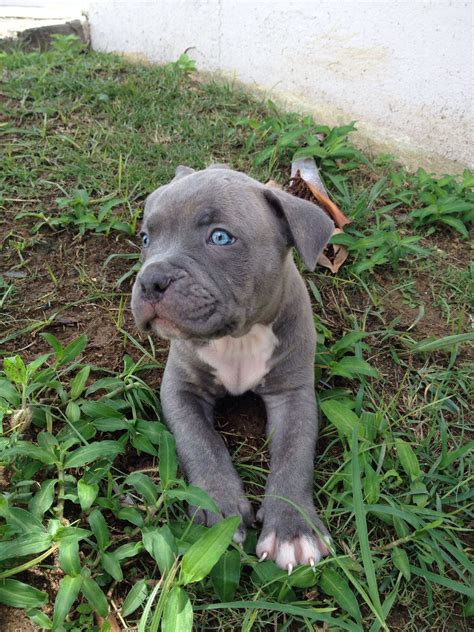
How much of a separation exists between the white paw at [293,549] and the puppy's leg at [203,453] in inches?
5.6

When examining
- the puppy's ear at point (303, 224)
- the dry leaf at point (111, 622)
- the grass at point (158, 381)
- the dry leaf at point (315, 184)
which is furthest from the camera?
the dry leaf at point (315, 184)

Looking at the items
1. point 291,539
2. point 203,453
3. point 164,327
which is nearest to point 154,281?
point 164,327

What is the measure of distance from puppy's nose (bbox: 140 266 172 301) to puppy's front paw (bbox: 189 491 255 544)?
3.58 feet

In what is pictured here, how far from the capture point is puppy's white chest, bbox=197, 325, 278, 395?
11.7 ft

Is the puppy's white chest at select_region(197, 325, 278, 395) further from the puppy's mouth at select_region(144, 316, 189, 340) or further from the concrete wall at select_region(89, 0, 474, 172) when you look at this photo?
the concrete wall at select_region(89, 0, 474, 172)

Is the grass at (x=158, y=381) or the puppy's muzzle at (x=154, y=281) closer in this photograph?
the grass at (x=158, y=381)

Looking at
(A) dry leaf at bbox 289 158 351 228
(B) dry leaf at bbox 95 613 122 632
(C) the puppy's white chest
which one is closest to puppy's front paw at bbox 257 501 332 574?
(B) dry leaf at bbox 95 613 122 632

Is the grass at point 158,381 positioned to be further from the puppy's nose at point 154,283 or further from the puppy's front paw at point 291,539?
the puppy's nose at point 154,283

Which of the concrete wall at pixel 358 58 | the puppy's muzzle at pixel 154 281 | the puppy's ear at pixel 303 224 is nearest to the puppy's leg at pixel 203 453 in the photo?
the puppy's muzzle at pixel 154 281

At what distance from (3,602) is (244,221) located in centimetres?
207

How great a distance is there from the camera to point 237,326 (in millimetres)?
3148

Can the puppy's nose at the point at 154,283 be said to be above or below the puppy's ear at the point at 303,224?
below

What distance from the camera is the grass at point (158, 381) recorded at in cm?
261

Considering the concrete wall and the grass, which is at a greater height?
the concrete wall
